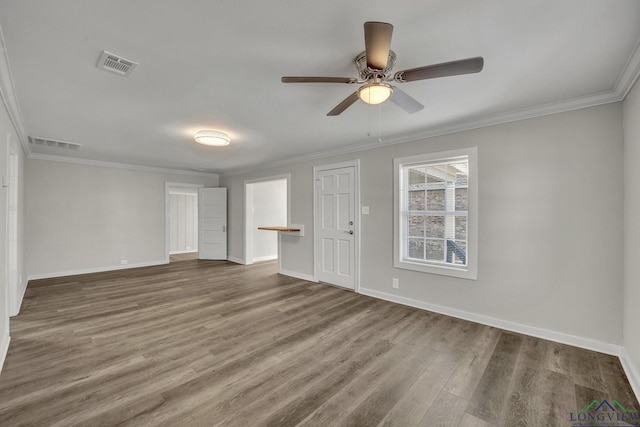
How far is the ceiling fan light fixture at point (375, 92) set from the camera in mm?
1767

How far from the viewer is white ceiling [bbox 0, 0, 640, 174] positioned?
1479mm

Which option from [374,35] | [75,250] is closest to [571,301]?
[374,35]

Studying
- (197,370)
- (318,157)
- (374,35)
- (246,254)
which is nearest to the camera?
Answer: (374,35)

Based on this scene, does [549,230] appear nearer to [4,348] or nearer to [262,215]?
[4,348]

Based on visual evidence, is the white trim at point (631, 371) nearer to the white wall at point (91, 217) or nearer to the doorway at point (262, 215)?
the doorway at point (262, 215)

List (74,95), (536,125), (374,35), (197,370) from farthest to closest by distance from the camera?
1. (536,125)
2. (74,95)
3. (197,370)
4. (374,35)

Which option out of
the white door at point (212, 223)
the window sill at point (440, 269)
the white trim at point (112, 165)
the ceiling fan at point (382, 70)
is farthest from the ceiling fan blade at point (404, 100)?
the white trim at point (112, 165)

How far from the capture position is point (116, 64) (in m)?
1.98

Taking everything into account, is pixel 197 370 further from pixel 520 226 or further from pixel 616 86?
pixel 616 86

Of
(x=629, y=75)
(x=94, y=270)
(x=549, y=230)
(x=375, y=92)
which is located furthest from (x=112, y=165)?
(x=629, y=75)

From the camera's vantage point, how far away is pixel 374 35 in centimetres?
136

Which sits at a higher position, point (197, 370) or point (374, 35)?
point (374, 35)

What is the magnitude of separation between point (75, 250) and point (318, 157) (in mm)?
5202

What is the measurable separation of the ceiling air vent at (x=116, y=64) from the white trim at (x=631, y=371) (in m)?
4.29
